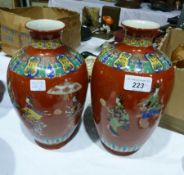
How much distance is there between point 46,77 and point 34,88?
Result: 0.11 feet

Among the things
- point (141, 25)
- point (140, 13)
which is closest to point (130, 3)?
point (140, 13)

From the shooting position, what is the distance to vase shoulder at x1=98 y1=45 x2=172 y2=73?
50 centimetres

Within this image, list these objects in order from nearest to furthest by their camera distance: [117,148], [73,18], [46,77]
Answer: [46,77] → [117,148] → [73,18]

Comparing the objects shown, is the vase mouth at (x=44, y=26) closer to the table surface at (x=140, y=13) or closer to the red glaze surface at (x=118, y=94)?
the red glaze surface at (x=118, y=94)

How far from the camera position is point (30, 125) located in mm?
581

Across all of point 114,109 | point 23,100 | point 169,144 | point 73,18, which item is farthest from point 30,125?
point 73,18

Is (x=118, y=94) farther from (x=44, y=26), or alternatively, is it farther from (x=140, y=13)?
(x=140, y=13)

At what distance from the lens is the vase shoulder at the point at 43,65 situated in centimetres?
51

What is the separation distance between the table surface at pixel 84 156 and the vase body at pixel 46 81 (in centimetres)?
9

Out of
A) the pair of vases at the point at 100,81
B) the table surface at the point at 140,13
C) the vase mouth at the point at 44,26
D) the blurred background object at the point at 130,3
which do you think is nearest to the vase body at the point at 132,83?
the pair of vases at the point at 100,81

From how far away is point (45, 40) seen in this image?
522 millimetres

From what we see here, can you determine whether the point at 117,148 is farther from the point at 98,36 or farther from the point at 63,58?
the point at 98,36

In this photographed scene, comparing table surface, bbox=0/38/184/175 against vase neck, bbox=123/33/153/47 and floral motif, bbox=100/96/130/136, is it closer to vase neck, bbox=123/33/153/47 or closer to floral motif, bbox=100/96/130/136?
floral motif, bbox=100/96/130/136

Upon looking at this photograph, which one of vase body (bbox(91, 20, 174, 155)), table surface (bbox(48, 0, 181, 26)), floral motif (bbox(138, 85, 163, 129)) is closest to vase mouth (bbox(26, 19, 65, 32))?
vase body (bbox(91, 20, 174, 155))
